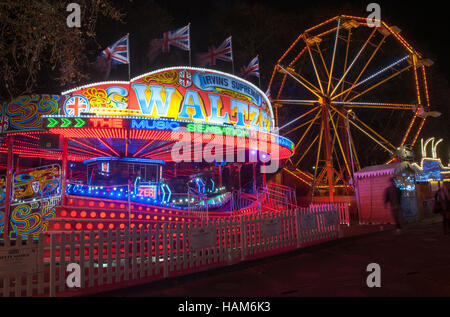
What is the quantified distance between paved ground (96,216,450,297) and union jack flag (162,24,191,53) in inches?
423

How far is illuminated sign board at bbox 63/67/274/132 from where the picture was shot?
11.8m

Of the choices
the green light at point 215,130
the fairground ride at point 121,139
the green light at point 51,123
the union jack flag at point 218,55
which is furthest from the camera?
the union jack flag at point 218,55

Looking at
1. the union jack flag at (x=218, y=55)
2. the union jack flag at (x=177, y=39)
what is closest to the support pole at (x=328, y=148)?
the union jack flag at (x=218, y=55)

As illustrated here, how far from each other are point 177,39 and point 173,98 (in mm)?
4182

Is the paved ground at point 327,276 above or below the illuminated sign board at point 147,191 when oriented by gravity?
below

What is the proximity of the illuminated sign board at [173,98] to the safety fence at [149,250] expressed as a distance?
468 cm

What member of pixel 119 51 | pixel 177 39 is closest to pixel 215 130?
pixel 119 51

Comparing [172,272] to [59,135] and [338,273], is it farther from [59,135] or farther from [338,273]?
[59,135]

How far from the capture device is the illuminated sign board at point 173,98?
38.6ft

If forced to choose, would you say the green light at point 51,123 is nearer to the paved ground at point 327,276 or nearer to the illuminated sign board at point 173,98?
the illuminated sign board at point 173,98

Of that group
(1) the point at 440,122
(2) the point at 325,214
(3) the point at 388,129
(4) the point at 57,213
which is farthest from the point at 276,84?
(4) the point at 57,213

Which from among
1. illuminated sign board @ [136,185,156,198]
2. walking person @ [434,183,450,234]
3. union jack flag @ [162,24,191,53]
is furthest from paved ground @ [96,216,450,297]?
union jack flag @ [162,24,191,53]

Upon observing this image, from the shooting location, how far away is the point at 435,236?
418 inches

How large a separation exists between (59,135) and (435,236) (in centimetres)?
1275
